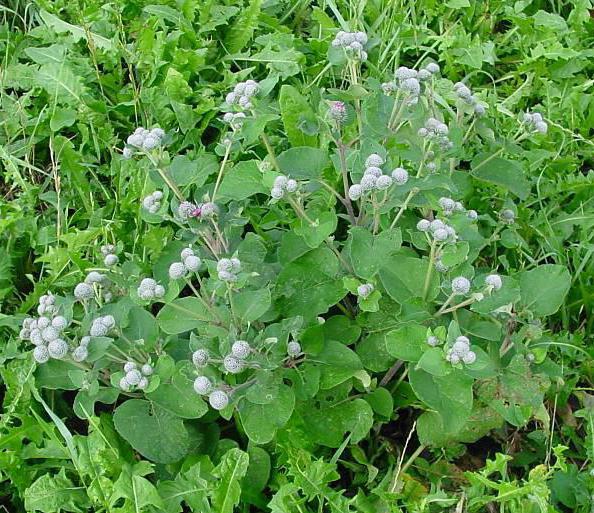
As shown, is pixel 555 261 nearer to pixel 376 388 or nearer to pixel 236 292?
pixel 376 388

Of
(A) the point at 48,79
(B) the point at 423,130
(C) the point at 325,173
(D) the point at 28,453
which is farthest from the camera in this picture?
(A) the point at 48,79

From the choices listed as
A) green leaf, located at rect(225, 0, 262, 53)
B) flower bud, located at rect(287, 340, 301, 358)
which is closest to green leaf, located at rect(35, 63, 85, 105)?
green leaf, located at rect(225, 0, 262, 53)

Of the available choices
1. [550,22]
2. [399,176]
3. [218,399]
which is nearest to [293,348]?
[218,399]

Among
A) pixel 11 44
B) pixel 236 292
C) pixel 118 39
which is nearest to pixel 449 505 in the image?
pixel 236 292

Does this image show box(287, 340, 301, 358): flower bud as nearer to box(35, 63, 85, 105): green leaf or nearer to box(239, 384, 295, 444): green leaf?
box(239, 384, 295, 444): green leaf

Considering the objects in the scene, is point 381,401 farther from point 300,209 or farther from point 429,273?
point 300,209

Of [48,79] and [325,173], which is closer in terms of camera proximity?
[325,173]

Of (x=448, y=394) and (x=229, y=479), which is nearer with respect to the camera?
(x=448, y=394)

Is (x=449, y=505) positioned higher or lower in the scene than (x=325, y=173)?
lower
